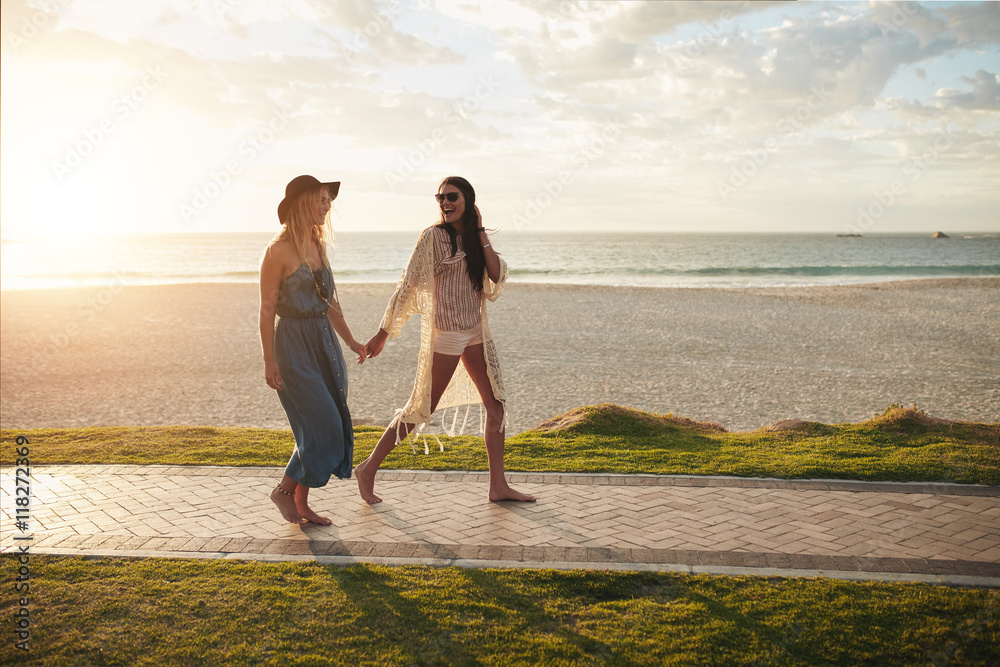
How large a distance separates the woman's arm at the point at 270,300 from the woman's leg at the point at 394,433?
3.17ft

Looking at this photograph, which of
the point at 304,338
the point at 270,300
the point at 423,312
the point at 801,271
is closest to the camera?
the point at 270,300

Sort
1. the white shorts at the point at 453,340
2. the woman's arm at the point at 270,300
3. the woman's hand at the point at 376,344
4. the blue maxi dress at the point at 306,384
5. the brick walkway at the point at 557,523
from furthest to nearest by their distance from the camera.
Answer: the white shorts at the point at 453,340
the woman's hand at the point at 376,344
the blue maxi dress at the point at 306,384
the woman's arm at the point at 270,300
the brick walkway at the point at 557,523

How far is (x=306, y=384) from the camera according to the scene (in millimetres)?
4266

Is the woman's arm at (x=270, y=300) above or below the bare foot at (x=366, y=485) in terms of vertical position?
above

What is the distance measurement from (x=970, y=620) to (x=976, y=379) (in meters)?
10.6

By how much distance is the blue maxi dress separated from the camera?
168 inches

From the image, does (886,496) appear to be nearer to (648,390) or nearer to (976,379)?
(648,390)

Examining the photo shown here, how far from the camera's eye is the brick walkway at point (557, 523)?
13.1 ft

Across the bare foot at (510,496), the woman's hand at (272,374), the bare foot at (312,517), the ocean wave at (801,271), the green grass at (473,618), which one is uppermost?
the ocean wave at (801,271)

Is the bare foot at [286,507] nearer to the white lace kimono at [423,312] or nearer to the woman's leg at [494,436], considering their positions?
the white lace kimono at [423,312]

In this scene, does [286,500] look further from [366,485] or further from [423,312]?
[423,312]

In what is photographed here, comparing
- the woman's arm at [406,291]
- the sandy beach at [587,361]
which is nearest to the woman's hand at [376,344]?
the woman's arm at [406,291]

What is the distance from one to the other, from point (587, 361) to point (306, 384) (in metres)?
10.2

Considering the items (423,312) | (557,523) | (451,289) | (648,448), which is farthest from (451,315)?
(648,448)
